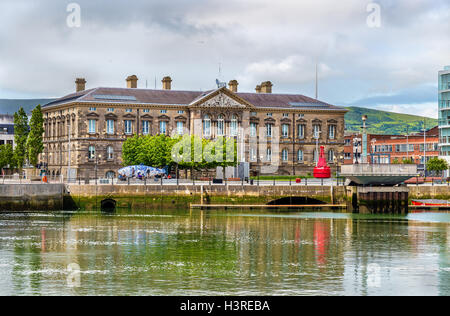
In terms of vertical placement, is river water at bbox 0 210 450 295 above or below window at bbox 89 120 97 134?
below

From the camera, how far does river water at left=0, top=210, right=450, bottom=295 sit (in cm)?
4200

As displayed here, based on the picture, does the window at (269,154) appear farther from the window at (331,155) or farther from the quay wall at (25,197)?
the quay wall at (25,197)

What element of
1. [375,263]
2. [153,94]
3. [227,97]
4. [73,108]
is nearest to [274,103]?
[227,97]

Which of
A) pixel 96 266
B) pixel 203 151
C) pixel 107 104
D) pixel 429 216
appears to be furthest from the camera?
pixel 107 104

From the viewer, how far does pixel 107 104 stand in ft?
424

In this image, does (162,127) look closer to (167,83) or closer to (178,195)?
(167,83)

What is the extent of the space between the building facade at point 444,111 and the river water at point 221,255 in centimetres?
7890

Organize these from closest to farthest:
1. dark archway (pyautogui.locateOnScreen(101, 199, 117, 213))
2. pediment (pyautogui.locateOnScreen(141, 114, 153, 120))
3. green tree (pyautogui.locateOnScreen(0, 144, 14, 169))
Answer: dark archway (pyautogui.locateOnScreen(101, 199, 117, 213)), pediment (pyautogui.locateOnScreen(141, 114, 153, 120)), green tree (pyautogui.locateOnScreen(0, 144, 14, 169))

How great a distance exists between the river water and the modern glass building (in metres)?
78.9

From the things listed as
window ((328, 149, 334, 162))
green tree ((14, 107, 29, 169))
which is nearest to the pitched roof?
window ((328, 149, 334, 162))

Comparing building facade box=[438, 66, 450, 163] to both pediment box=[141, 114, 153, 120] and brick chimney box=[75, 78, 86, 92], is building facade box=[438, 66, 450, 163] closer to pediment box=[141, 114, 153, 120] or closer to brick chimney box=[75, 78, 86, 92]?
pediment box=[141, 114, 153, 120]

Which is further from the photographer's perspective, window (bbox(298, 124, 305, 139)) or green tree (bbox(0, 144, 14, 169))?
window (bbox(298, 124, 305, 139))

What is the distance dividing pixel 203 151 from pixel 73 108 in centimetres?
2476

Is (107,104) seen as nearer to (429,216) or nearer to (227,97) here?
(227,97)
